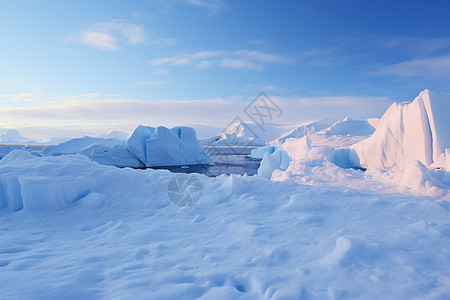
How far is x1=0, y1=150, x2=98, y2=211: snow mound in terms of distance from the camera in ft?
13.9

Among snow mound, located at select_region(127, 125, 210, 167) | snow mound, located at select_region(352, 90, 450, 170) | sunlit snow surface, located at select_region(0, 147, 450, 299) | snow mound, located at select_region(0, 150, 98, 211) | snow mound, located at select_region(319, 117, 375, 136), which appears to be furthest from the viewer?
snow mound, located at select_region(319, 117, 375, 136)

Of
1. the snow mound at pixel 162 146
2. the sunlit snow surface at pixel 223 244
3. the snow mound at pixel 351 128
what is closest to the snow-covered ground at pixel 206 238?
Answer: the sunlit snow surface at pixel 223 244

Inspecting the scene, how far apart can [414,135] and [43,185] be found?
52.3ft

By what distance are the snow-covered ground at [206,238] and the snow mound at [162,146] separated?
675 inches

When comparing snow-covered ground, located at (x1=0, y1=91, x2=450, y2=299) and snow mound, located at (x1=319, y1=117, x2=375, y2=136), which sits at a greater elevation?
snow mound, located at (x1=319, y1=117, x2=375, y2=136)

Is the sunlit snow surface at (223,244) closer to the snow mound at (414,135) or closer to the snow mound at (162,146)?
the snow mound at (414,135)

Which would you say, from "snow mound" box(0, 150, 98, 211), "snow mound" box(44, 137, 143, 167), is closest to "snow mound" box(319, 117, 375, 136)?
"snow mound" box(44, 137, 143, 167)

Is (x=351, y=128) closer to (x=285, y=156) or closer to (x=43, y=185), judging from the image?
(x=285, y=156)

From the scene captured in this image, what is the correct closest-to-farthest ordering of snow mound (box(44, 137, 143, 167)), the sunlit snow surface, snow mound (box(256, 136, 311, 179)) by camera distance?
the sunlit snow surface
snow mound (box(256, 136, 311, 179))
snow mound (box(44, 137, 143, 167))

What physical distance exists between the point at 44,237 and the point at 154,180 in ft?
7.54

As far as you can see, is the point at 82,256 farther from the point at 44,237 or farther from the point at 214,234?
the point at 214,234

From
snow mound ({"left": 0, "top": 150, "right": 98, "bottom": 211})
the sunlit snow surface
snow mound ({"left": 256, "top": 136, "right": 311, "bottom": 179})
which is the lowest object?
snow mound ({"left": 256, "top": 136, "right": 311, "bottom": 179})

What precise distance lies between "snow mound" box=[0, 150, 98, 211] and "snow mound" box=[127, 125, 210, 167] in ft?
59.1

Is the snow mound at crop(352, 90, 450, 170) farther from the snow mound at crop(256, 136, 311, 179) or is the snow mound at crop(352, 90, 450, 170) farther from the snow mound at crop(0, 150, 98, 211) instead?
the snow mound at crop(0, 150, 98, 211)
